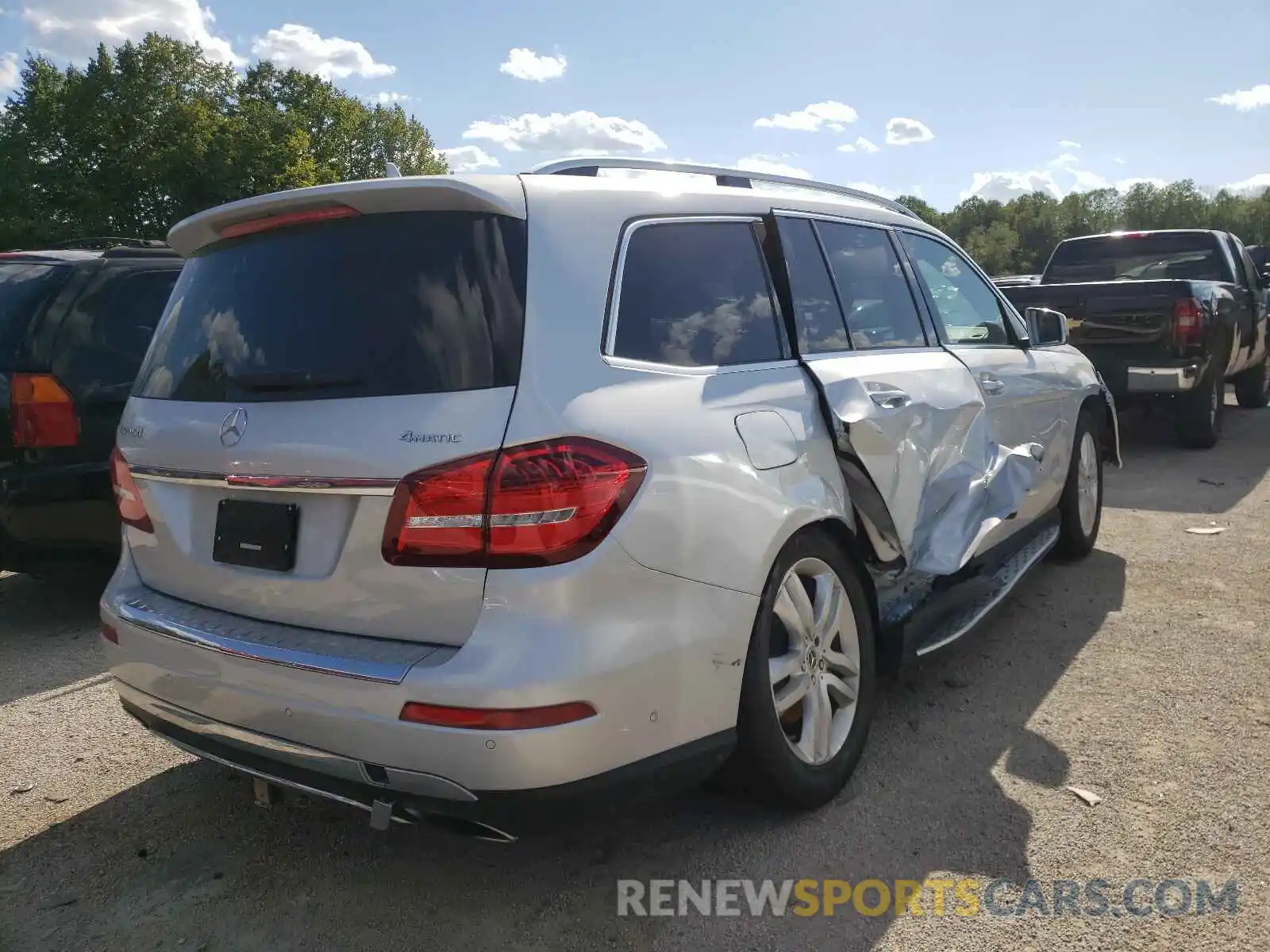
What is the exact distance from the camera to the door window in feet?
13.9

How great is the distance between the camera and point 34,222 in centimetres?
4275

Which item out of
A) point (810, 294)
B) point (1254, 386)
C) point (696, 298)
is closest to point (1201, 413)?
point (1254, 386)

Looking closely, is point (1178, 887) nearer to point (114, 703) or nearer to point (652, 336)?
point (652, 336)

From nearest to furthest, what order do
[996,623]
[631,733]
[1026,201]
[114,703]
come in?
[631,733], [114,703], [996,623], [1026,201]

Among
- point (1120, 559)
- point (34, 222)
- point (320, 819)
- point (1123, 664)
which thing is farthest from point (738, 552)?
point (34, 222)

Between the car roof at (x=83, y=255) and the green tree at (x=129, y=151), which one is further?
the green tree at (x=129, y=151)

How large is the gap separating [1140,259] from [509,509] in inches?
409

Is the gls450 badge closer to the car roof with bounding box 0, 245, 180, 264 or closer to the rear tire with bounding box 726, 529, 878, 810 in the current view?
the rear tire with bounding box 726, 529, 878, 810

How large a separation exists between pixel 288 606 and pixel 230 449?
1.39 feet

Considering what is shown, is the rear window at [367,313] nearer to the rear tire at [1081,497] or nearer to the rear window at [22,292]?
the rear window at [22,292]

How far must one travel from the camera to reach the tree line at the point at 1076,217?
97.0 metres

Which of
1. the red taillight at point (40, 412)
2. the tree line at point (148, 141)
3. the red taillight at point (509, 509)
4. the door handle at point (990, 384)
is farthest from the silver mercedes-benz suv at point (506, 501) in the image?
the tree line at point (148, 141)

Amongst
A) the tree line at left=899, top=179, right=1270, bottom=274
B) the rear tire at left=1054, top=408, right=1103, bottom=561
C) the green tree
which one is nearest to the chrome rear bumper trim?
the rear tire at left=1054, top=408, right=1103, bottom=561

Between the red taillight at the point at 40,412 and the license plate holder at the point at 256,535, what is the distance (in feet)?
8.22
